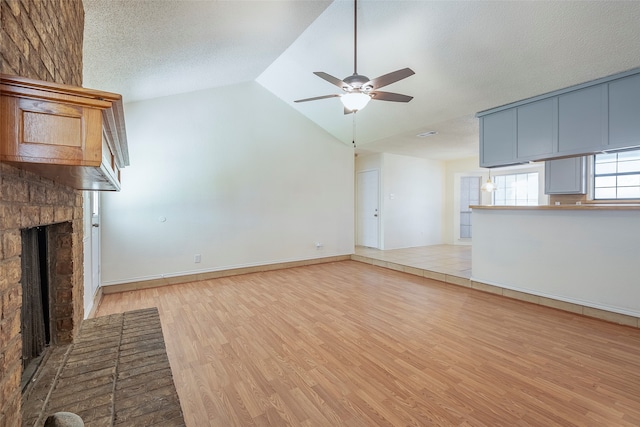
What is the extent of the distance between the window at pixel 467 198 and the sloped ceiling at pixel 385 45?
3.29m

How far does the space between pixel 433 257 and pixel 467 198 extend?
8.57 ft

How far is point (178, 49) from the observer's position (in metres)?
2.94

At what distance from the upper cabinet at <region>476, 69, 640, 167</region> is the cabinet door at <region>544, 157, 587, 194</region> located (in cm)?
173

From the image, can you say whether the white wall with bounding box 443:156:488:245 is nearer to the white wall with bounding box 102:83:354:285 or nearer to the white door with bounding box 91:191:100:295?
the white wall with bounding box 102:83:354:285

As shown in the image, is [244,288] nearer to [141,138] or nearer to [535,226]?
[141,138]

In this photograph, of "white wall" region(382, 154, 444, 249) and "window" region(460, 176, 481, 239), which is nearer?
"white wall" region(382, 154, 444, 249)

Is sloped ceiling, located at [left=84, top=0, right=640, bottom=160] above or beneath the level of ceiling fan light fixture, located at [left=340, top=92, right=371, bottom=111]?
above

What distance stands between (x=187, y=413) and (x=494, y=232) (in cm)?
407

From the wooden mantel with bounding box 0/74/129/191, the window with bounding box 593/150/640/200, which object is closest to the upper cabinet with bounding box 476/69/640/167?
the window with bounding box 593/150/640/200

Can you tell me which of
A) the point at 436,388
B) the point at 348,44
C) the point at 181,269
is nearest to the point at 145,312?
the point at 181,269

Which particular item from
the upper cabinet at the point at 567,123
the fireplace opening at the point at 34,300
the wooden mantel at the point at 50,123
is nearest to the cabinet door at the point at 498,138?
the upper cabinet at the point at 567,123

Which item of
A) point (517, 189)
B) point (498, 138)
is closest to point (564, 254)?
point (498, 138)

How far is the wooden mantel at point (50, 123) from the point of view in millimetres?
878

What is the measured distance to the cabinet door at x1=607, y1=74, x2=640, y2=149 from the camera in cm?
282
